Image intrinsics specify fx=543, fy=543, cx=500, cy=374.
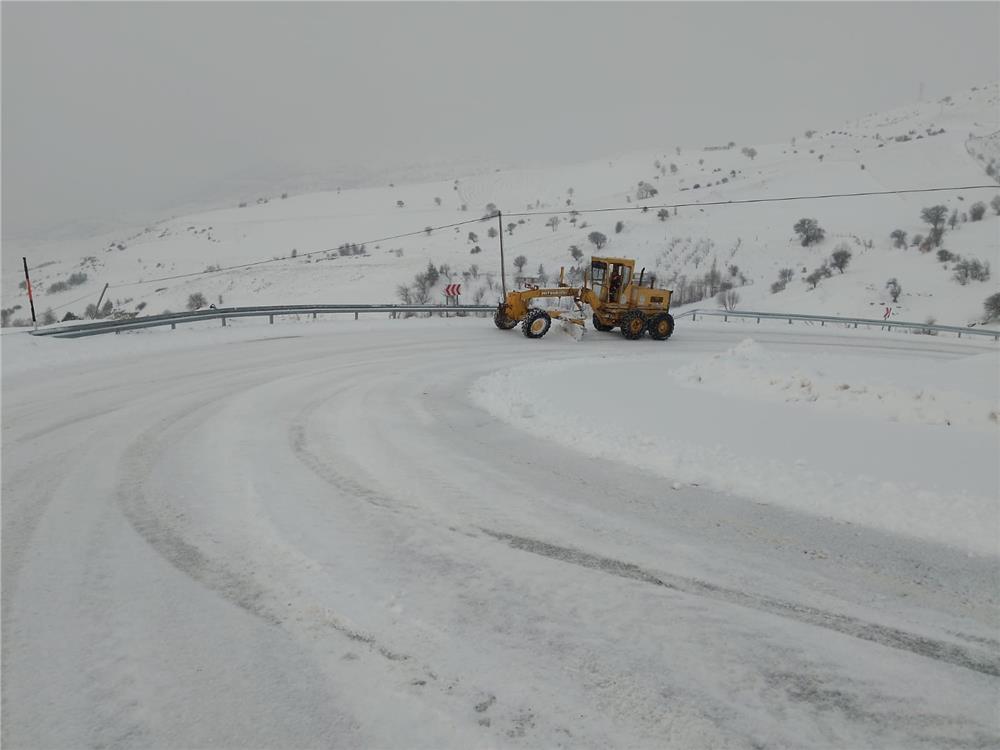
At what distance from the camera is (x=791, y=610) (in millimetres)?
3004

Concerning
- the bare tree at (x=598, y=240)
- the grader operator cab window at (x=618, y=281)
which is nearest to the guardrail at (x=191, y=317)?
the grader operator cab window at (x=618, y=281)

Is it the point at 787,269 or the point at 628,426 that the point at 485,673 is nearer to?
the point at 628,426

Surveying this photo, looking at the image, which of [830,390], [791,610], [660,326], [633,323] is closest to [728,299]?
[660,326]

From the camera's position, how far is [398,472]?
518cm

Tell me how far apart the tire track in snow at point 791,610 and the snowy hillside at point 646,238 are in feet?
90.0

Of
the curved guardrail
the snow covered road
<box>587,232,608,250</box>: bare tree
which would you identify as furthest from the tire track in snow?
<box>587,232,608,250</box>: bare tree

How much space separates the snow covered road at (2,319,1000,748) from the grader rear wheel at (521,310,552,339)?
1178 centimetres

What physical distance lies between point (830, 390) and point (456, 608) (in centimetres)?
685

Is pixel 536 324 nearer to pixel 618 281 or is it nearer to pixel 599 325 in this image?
pixel 599 325

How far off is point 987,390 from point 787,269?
103 feet

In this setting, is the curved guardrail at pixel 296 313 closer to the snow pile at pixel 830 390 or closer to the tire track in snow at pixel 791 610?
the snow pile at pixel 830 390

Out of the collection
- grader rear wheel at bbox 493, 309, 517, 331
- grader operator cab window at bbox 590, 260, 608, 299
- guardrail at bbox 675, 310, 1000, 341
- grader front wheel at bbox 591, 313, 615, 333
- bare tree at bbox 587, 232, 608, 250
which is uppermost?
bare tree at bbox 587, 232, 608, 250

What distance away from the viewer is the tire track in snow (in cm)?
266

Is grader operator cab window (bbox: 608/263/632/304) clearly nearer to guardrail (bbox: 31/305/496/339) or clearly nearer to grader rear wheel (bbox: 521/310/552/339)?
grader rear wheel (bbox: 521/310/552/339)
